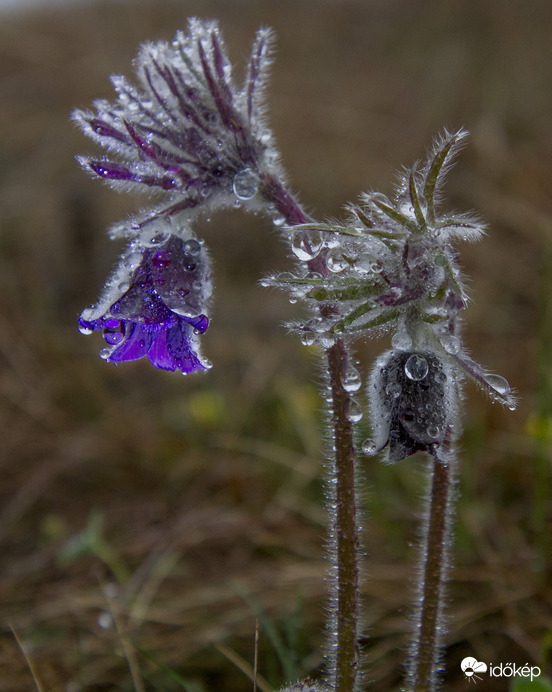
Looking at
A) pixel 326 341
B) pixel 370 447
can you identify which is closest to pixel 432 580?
pixel 370 447

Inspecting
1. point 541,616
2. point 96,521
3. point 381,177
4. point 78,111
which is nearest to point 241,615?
point 96,521

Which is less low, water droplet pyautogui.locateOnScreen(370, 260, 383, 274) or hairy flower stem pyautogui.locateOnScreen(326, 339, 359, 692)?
water droplet pyautogui.locateOnScreen(370, 260, 383, 274)

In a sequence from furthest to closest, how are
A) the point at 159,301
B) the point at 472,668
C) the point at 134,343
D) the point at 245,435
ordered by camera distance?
the point at 245,435, the point at 472,668, the point at 134,343, the point at 159,301

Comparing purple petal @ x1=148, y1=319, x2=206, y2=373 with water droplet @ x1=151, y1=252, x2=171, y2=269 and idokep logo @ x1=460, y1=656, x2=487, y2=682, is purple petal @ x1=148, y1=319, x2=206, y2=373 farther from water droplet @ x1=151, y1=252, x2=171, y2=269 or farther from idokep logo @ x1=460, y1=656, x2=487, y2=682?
idokep logo @ x1=460, y1=656, x2=487, y2=682

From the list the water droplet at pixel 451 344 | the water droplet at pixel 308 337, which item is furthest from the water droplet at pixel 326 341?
the water droplet at pixel 451 344

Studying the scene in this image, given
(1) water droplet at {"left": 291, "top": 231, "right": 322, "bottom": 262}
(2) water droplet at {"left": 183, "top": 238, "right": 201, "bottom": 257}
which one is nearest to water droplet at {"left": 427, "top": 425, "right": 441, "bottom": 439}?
(1) water droplet at {"left": 291, "top": 231, "right": 322, "bottom": 262}

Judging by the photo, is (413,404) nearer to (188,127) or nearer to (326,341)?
(326,341)

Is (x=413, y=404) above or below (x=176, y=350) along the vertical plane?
below

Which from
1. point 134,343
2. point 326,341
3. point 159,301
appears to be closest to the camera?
point 326,341
